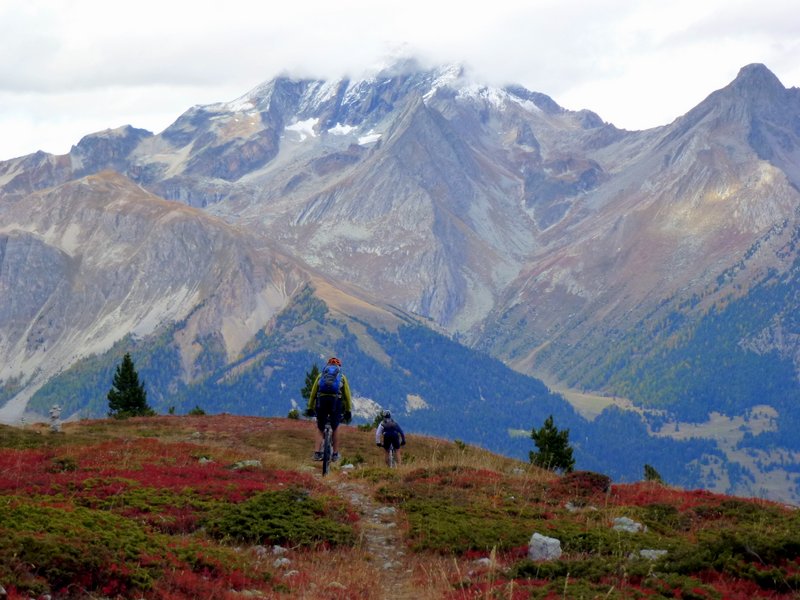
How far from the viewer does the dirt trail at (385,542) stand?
19.0 metres

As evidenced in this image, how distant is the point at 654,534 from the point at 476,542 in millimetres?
4189

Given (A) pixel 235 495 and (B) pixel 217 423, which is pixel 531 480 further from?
(B) pixel 217 423

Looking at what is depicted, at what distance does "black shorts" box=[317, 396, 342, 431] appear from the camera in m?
30.7

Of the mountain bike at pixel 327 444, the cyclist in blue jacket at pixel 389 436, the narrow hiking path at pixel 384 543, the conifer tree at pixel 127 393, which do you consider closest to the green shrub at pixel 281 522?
the narrow hiking path at pixel 384 543

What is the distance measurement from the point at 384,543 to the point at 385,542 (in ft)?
0.27

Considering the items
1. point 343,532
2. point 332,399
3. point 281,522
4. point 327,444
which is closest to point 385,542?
point 343,532

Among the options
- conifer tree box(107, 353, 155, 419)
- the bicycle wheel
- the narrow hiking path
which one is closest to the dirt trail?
the narrow hiking path

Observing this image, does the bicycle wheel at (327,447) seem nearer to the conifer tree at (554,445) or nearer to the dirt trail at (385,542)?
the dirt trail at (385,542)

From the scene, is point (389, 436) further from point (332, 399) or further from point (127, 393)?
point (127, 393)

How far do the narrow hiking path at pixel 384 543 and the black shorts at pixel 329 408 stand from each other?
85.2 inches

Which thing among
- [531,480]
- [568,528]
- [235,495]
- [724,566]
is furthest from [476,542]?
[531,480]

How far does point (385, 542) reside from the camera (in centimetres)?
2261

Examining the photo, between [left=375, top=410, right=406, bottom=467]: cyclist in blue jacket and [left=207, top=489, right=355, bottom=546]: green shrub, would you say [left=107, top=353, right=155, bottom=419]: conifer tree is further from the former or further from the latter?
[left=207, top=489, right=355, bottom=546]: green shrub

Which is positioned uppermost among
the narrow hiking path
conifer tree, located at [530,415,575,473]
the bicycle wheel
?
conifer tree, located at [530,415,575,473]
